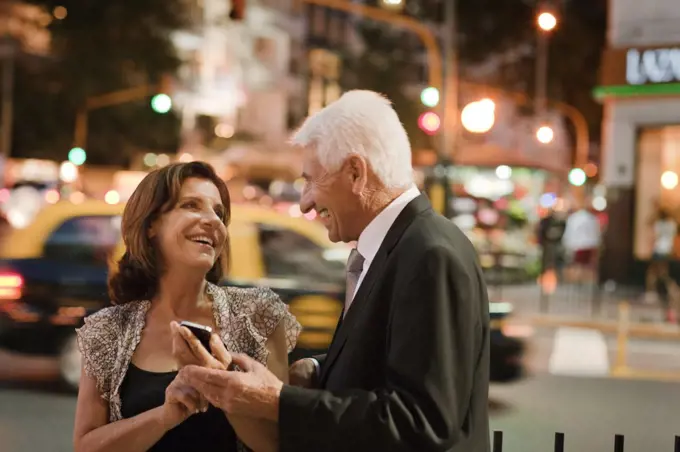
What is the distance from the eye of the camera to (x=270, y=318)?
2770mm

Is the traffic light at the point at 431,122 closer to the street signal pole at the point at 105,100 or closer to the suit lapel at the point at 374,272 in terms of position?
the suit lapel at the point at 374,272

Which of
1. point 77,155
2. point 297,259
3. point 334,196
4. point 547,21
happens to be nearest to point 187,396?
point 334,196

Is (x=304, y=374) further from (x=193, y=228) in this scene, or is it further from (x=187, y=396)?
(x=193, y=228)

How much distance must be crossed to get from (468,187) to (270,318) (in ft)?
103

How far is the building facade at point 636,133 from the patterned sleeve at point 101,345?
2058cm

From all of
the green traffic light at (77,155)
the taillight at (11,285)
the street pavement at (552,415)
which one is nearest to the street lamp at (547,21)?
the street pavement at (552,415)

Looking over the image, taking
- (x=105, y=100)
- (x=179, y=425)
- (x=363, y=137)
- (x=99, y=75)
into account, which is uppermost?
(x=99, y=75)

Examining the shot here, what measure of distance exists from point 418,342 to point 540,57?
33.1 m

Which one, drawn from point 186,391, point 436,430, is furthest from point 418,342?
point 186,391

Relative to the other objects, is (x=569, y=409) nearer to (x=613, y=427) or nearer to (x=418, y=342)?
(x=613, y=427)

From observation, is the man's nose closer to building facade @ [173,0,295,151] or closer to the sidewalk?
the sidewalk

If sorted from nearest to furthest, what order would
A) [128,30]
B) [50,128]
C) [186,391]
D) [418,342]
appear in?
[418,342] → [186,391] → [128,30] → [50,128]

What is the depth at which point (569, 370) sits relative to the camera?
11.9 metres

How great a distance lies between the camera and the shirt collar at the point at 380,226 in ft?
7.38
